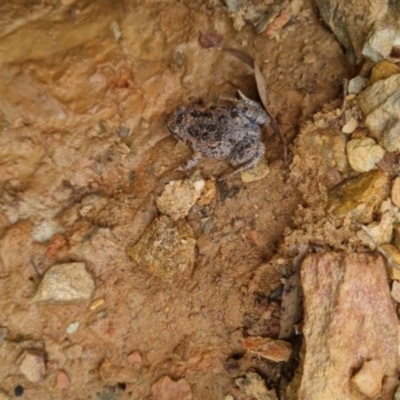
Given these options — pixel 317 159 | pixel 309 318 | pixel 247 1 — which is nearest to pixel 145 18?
pixel 247 1

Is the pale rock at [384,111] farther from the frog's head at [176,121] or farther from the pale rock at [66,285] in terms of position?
the pale rock at [66,285]

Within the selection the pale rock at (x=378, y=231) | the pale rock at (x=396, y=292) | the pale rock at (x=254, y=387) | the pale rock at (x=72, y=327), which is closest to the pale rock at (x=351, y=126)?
the pale rock at (x=378, y=231)

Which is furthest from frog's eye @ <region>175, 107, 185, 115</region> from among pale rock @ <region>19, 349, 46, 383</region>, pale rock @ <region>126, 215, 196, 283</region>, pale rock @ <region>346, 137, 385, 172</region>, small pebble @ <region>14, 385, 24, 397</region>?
small pebble @ <region>14, 385, 24, 397</region>

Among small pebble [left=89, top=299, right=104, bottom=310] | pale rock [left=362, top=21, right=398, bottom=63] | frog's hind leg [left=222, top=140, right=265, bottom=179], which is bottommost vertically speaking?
small pebble [left=89, top=299, right=104, bottom=310]

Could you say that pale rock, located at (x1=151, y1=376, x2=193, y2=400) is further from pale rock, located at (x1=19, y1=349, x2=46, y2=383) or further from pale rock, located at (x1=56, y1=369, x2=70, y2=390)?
pale rock, located at (x1=19, y1=349, x2=46, y2=383)

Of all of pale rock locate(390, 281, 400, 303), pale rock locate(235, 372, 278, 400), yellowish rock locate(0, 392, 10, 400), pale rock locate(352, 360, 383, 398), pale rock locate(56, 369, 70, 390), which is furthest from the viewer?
pale rock locate(56, 369, 70, 390)

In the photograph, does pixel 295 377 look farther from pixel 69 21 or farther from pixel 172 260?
pixel 69 21
